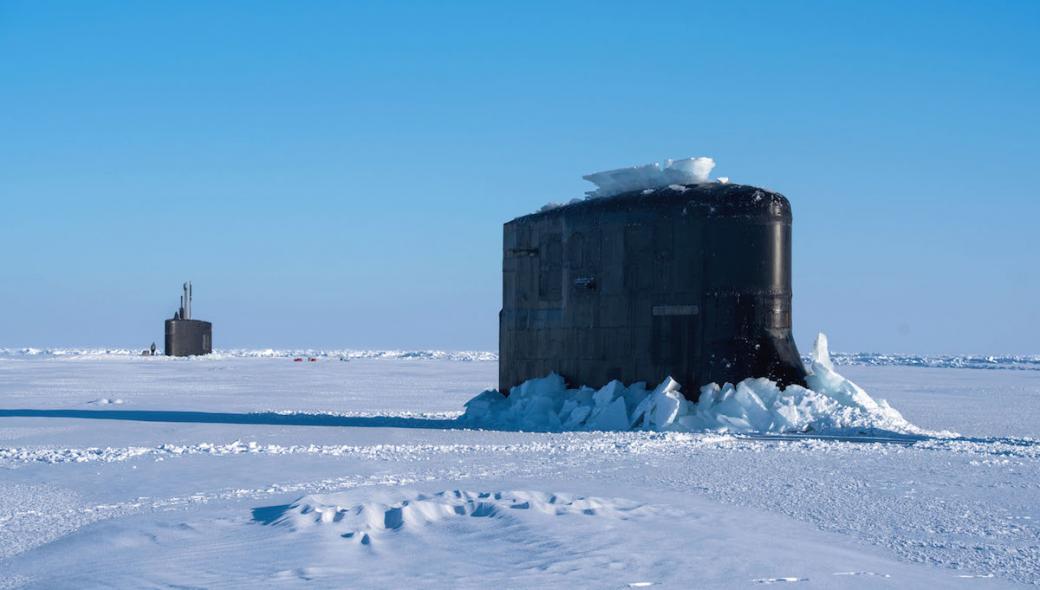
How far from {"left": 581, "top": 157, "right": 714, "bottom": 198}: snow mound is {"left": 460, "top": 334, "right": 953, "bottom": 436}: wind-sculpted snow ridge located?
2844 mm

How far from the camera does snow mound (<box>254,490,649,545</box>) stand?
6926mm

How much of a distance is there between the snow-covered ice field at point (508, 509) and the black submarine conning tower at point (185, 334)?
43.9 meters

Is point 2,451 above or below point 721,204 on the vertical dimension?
below

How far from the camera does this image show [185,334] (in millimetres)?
58562

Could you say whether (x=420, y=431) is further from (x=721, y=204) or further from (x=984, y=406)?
(x=984, y=406)

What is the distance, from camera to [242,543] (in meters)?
6.61

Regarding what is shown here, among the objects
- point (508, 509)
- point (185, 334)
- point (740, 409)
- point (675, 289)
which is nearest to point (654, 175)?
point (675, 289)

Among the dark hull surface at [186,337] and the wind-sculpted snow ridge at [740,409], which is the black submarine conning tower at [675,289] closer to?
the wind-sculpted snow ridge at [740,409]

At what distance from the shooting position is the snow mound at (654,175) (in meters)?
15.5

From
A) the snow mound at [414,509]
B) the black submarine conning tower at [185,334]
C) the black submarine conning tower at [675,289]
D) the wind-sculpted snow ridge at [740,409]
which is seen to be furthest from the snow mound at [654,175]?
the black submarine conning tower at [185,334]

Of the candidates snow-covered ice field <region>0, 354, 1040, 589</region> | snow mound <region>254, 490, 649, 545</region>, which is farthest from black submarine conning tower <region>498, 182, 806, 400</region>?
snow mound <region>254, 490, 649, 545</region>

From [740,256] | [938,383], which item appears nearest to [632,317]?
[740,256]

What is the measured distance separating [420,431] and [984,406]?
13300 millimetres

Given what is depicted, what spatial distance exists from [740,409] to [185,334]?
49026mm
